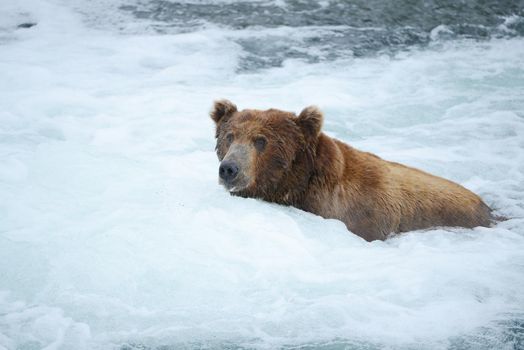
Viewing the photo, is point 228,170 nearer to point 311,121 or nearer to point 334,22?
point 311,121

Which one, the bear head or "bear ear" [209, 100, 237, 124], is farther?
"bear ear" [209, 100, 237, 124]

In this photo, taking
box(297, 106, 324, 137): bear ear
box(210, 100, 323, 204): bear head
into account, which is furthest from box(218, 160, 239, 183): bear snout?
box(297, 106, 324, 137): bear ear

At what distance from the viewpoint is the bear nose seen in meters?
4.75

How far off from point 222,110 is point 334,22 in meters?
7.70

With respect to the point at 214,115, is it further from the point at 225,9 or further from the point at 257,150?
the point at 225,9

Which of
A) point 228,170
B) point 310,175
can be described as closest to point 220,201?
point 228,170

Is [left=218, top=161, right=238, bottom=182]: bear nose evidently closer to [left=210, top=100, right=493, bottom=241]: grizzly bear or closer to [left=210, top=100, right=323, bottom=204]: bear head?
[left=210, top=100, right=493, bottom=241]: grizzly bear

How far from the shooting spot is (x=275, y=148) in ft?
16.6

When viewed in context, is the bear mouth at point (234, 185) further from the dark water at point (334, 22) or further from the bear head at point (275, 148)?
the dark water at point (334, 22)

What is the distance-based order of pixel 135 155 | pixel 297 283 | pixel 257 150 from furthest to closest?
pixel 135 155, pixel 257 150, pixel 297 283

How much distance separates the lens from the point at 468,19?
43.0 ft

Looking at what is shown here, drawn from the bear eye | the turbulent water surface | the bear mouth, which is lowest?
the turbulent water surface

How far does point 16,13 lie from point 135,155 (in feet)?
22.0

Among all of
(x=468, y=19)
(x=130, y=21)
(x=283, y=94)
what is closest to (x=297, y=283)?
(x=283, y=94)
